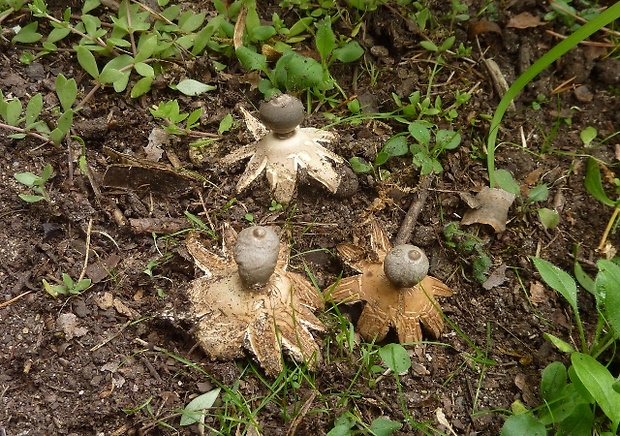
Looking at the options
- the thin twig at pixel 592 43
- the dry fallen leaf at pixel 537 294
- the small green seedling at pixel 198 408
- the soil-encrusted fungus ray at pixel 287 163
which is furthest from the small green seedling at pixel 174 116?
the thin twig at pixel 592 43

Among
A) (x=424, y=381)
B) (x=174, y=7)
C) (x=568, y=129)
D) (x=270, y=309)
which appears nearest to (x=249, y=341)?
(x=270, y=309)

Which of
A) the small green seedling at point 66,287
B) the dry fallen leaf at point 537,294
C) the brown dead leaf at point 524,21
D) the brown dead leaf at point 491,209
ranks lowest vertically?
the dry fallen leaf at point 537,294

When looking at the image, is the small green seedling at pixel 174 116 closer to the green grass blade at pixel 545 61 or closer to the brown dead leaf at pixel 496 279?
the green grass blade at pixel 545 61

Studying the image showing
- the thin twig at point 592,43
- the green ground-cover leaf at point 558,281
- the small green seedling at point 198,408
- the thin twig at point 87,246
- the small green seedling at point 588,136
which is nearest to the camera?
→ the small green seedling at point 198,408

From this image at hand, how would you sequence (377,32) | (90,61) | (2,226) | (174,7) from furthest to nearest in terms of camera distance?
1. (377,32)
2. (174,7)
3. (90,61)
4. (2,226)

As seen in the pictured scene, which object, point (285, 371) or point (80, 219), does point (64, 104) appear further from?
point (285, 371)

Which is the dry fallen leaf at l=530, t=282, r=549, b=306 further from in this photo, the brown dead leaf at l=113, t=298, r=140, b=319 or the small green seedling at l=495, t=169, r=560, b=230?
the brown dead leaf at l=113, t=298, r=140, b=319

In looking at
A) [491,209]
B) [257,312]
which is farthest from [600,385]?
[257,312]
